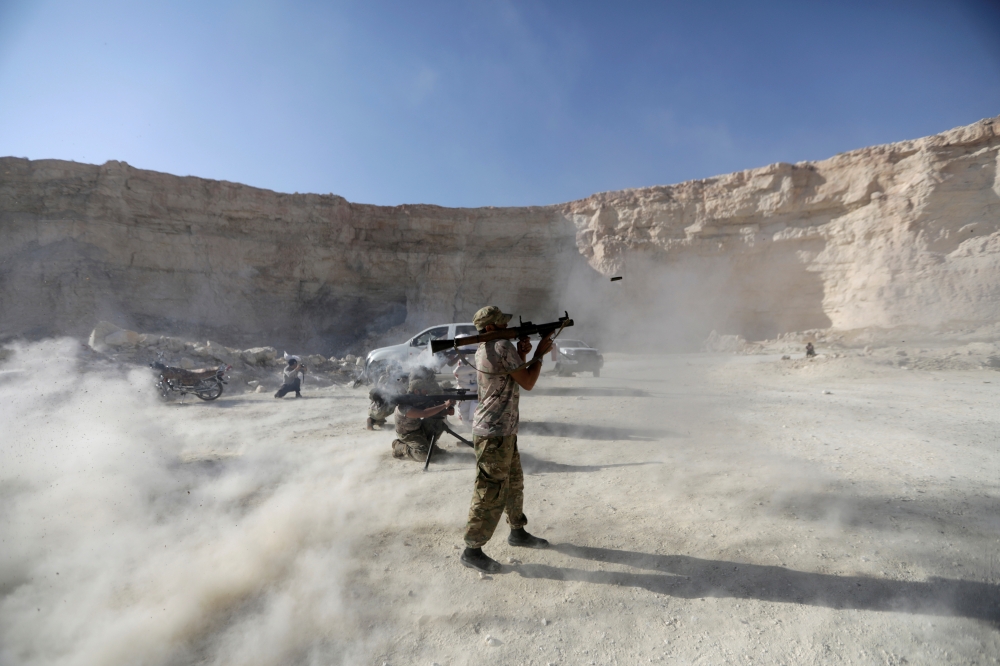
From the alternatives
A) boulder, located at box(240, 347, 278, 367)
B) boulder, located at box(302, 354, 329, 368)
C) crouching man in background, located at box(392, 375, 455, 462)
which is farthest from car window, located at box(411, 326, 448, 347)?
crouching man in background, located at box(392, 375, 455, 462)

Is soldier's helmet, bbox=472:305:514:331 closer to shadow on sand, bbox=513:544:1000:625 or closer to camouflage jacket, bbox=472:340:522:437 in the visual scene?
camouflage jacket, bbox=472:340:522:437

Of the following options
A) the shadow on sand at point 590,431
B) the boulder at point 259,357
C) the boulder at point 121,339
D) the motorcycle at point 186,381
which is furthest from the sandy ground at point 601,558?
the boulder at point 121,339

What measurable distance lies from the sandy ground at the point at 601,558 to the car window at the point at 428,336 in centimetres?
539

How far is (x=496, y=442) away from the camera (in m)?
2.90

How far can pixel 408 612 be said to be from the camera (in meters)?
2.43

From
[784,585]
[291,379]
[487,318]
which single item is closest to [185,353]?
[291,379]

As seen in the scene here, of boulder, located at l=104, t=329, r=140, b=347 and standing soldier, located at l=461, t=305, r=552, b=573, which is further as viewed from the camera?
boulder, located at l=104, t=329, r=140, b=347

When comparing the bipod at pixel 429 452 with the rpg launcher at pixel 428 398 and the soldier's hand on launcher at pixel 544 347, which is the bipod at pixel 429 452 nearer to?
the rpg launcher at pixel 428 398

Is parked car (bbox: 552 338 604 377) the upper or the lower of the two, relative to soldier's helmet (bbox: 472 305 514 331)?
lower

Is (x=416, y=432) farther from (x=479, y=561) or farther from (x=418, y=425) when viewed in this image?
(x=479, y=561)

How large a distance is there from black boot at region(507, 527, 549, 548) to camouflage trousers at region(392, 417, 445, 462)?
6.54 feet

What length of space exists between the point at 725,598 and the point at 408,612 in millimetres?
1646

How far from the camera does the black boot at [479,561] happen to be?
278 centimetres

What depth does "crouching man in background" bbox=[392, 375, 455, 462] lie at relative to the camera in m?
4.92
